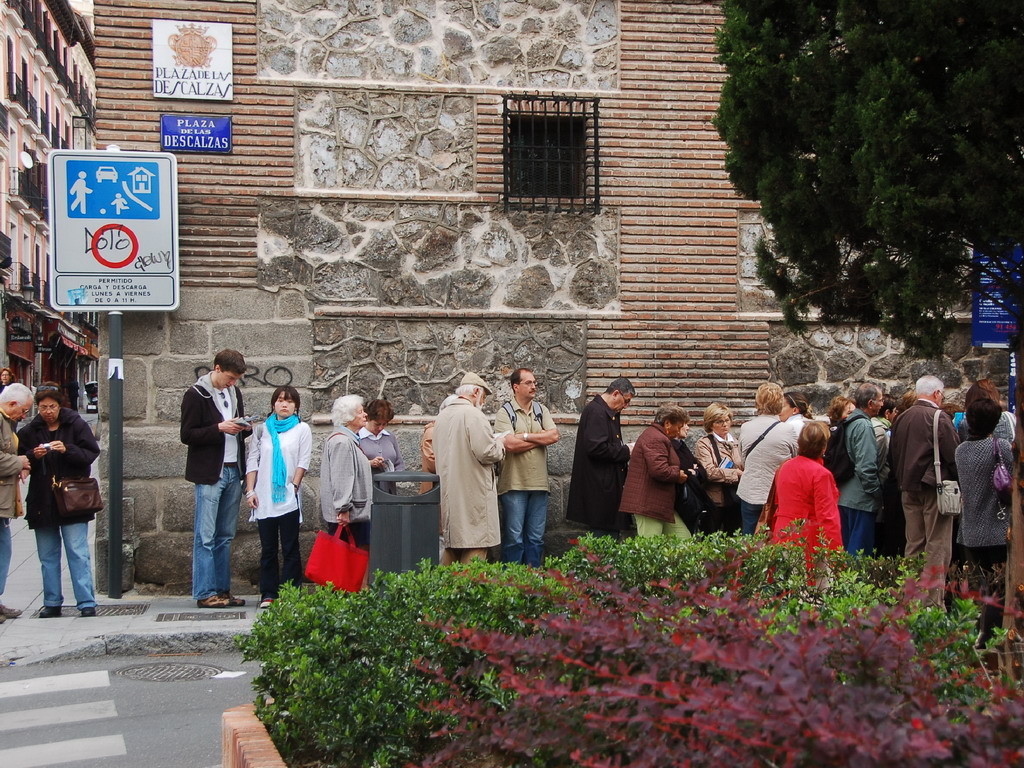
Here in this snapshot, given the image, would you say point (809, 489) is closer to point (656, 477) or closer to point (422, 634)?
point (656, 477)

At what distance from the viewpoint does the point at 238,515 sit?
384 inches

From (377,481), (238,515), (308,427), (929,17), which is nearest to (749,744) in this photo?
(929,17)

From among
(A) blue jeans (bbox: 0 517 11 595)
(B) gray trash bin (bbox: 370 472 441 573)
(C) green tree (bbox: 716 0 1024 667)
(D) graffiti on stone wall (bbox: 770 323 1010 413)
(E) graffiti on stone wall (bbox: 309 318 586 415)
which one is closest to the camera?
(C) green tree (bbox: 716 0 1024 667)

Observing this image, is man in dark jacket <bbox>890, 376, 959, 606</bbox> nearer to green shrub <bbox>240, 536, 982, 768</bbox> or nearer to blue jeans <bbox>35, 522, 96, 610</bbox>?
green shrub <bbox>240, 536, 982, 768</bbox>

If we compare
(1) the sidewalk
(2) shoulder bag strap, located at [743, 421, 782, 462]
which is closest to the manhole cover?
(1) the sidewalk

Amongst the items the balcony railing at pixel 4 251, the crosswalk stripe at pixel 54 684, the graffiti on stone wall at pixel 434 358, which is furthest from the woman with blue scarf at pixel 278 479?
the balcony railing at pixel 4 251

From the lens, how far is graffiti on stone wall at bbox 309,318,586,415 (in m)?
9.99

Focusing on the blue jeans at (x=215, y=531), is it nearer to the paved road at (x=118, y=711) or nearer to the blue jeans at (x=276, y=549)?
the blue jeans at (x=276, y=549)

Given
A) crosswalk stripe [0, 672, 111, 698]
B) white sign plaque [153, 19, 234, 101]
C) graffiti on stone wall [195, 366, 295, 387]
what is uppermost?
white sign plaque [153, 19, 234, 101]

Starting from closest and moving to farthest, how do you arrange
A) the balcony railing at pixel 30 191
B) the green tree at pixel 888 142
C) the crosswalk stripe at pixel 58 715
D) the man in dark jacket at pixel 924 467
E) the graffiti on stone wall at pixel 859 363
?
the green tree at pixel 888 142
the crosswalk stripe at pixel 58 715
the man in dark jacket at pixel 924 467
the graffiti on stone wall at pixel 859 363
the balcony railing at pixel 30 191

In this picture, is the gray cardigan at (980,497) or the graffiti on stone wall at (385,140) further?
the graffiti on stone wall at (385,140)

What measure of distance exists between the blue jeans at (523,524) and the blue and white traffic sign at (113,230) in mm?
3116

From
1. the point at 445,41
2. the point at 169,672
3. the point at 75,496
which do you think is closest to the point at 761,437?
the point at 445,41

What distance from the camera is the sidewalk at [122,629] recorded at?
7.77 m
